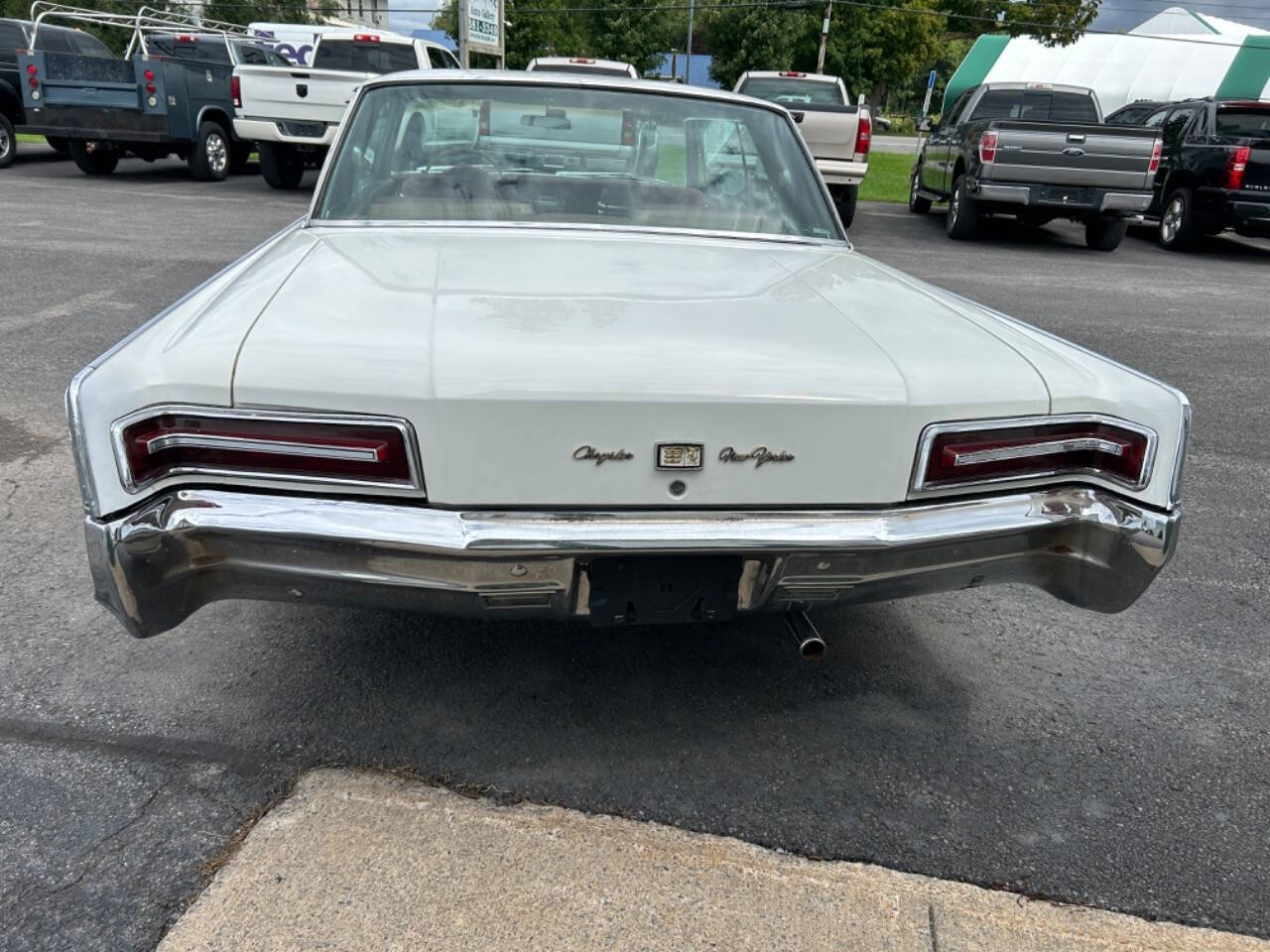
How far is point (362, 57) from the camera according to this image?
13.2m

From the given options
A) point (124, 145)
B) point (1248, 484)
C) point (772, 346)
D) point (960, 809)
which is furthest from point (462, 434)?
point (124, 145)

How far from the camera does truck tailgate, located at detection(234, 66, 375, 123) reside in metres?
12.3

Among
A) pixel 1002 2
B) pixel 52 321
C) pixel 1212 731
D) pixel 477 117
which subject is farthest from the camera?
pixel 1002 2

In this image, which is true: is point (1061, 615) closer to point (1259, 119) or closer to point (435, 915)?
point (435, 915)

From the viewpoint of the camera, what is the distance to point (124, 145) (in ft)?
46.2

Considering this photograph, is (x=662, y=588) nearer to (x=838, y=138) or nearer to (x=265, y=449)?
(x=265, y=449)

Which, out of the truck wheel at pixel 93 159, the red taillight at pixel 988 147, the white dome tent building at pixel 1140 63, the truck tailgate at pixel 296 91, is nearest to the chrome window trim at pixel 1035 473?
A: the red taillight at pixel 988 147

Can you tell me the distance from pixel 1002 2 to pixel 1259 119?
19875 mm

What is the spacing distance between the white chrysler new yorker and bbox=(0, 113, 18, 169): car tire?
14.8 m

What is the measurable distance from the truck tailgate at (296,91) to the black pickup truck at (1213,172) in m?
9.60

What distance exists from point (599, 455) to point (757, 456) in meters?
0.31

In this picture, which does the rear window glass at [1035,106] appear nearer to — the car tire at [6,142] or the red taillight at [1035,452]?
the red taillight at [1035,452]

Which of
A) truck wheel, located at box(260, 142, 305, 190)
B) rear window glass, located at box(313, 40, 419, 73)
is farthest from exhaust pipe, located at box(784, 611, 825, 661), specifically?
truck wheel, located at box(260, 142, 305, 190)

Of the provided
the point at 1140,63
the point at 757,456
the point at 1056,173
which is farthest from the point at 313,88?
the point at 1140,63
